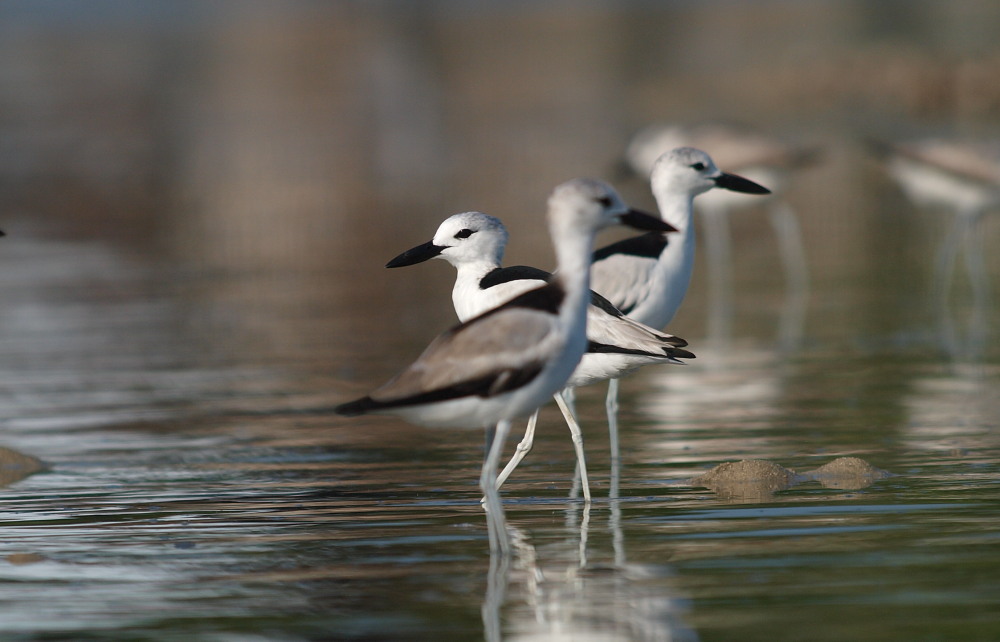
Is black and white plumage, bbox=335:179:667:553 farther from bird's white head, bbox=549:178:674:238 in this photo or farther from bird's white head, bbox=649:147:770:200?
bird's white head, bbox=649:147:770:200

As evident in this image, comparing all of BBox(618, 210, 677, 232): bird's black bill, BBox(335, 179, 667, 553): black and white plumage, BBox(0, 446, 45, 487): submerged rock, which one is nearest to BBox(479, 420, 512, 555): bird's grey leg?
BBox(335, 179, 667, 553): black and white plumage

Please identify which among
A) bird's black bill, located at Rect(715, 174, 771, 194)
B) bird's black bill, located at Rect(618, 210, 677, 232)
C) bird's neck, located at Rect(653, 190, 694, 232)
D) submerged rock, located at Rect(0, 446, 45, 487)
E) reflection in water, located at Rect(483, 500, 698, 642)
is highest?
bird's black bill, located at Rect(715, 174, 771, 194)

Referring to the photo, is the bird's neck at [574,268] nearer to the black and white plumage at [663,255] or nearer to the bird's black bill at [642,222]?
the bird's black bill at [642,222]

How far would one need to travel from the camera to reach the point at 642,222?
21.4 feet

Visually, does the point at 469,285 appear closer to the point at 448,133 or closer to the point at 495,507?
the point at 495,507

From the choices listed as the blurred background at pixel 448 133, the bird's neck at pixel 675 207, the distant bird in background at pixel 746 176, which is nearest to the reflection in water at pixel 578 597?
the bird's neck at pixel 675 207

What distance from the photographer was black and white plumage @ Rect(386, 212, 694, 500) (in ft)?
23.0

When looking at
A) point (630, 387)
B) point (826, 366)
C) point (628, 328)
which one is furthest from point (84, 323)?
point (628, 328)

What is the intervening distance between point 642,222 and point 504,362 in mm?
974

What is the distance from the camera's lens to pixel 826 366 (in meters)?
10.8

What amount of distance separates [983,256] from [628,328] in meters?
10.4

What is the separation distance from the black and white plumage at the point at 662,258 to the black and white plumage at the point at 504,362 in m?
2.04

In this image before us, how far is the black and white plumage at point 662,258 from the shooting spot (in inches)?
336

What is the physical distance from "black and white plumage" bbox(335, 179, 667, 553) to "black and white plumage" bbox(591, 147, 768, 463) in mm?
2045
